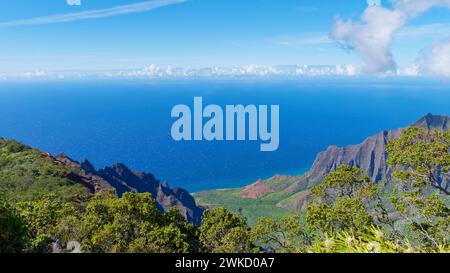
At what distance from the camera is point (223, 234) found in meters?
18.6

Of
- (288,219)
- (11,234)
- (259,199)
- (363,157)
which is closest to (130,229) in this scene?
(11,234)

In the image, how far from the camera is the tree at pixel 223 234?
54.3ft

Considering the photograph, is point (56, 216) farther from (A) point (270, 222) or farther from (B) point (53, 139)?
(B) point (53, 139)

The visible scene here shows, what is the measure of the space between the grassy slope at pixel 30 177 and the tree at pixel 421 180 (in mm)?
27349

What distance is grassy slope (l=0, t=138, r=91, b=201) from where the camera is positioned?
36531 mm

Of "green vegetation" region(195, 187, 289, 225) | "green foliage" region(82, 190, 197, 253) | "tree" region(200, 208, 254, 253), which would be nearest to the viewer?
"green foliage" region(82, 190, 197, 253)

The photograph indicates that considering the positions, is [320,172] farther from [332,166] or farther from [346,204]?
[346,204]

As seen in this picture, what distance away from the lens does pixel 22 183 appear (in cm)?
4119

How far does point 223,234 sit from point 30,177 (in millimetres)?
31371

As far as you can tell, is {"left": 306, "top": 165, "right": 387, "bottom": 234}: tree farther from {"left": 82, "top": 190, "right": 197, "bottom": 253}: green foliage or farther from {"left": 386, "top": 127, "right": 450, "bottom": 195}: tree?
{"left": 82, "top": 190, "right": 197, "bottom": 253}: green foliage

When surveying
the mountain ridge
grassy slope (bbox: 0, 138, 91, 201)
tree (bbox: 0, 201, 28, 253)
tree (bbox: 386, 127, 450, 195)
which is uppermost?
tree (bbox: 386, 127, 450, 195)

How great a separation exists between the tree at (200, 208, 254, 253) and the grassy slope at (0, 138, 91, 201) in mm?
18641

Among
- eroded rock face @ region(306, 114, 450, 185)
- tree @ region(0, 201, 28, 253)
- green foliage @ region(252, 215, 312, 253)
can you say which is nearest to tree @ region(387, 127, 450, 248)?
green foliage @ region(252, 215, 312, 253)

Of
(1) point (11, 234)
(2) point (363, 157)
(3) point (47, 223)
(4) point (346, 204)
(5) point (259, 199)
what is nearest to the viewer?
(1) point (11, 234)
